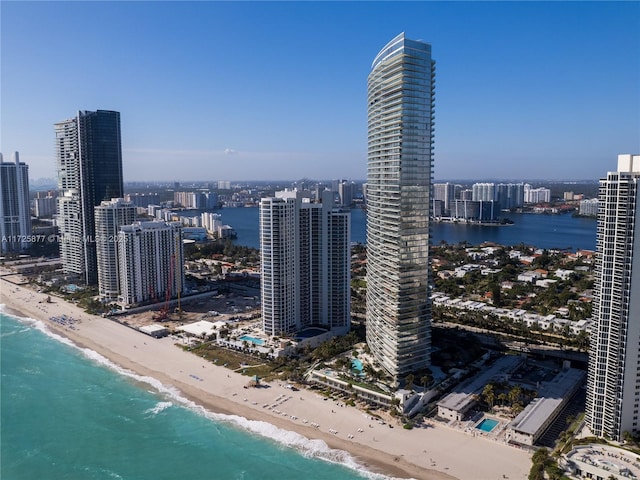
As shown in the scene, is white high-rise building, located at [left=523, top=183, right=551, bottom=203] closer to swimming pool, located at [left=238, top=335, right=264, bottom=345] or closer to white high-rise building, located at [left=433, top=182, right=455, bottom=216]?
white high-rise building, located at [left=433, top=182, right=455, bottom=216]

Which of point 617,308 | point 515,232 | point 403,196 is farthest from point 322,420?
point 515,232

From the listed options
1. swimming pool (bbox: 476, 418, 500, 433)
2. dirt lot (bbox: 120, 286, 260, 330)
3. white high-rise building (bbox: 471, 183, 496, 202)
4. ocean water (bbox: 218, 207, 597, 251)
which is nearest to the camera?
swimming pool (bbox: 476, 418, 500, 433)

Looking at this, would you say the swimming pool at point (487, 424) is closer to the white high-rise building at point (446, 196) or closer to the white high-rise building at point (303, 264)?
the white high-rise building at point (303, 264)

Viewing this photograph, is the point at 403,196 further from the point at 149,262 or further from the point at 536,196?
the point at 536,196

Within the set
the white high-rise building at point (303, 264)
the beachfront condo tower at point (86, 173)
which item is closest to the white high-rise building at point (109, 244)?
the beachfront condo tower at point (86, 173)

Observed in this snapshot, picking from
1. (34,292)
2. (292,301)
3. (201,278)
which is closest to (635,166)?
(292,301)

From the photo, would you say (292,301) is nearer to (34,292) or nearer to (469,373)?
(469,373)

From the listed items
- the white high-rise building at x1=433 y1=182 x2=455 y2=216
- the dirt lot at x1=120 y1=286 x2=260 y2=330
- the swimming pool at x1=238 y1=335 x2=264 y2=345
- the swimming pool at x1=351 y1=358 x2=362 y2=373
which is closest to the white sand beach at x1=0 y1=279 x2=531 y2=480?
the swimming pool at x1=351 y1=358 x2=362 y2=373
